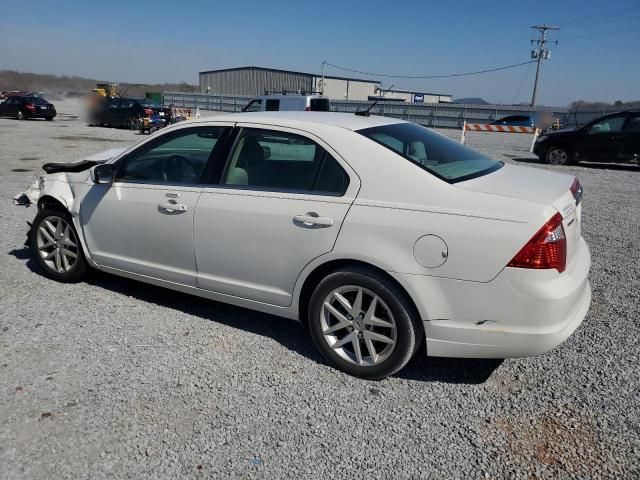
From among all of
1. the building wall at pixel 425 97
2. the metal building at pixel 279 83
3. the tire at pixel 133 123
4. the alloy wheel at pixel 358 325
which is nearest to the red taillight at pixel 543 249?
the alloy wheel at pixel 358 325

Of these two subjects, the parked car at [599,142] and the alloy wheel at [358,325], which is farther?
the parked car at [599,142]

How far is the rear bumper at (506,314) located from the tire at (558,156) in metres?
12.8

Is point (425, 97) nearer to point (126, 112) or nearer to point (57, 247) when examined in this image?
point (126, 112)

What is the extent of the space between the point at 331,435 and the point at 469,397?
92 centimetres

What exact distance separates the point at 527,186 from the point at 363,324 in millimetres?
1300

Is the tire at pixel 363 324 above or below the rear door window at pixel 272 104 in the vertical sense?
below

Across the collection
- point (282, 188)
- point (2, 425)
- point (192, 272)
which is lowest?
point (2, 425)

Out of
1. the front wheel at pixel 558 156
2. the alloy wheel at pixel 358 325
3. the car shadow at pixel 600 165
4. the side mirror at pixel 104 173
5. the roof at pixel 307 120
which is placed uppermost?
the roof at pixel 307 120

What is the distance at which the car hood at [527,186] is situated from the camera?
278 cm

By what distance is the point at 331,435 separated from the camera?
2.63m

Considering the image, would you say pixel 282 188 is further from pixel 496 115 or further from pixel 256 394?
pixel 496 115

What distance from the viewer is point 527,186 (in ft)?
9.91

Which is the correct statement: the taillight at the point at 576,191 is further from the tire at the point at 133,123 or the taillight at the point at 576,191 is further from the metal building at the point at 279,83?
the metal building at the point at 279,83

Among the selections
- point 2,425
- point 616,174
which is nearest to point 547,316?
point 2,425
